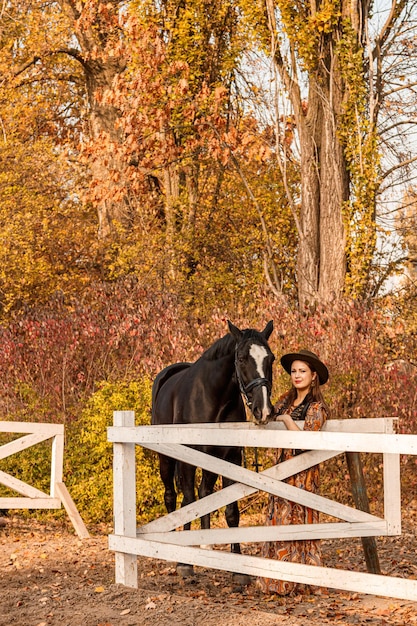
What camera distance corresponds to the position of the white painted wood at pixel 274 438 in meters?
5.48

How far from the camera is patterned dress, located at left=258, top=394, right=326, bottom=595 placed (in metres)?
6.61

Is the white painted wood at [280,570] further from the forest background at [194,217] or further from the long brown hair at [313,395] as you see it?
the forest background at [194,217]

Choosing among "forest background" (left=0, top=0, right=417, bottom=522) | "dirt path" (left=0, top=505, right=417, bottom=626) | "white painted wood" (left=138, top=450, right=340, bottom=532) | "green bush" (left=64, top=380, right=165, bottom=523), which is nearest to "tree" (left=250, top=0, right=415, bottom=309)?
"forest background" (left=0, top=0, right=417, bottom=522)

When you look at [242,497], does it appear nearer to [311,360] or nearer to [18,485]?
[311,360]

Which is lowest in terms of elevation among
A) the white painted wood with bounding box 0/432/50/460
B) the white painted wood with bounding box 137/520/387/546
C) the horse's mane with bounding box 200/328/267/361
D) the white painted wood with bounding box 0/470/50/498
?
the white painted wood with bounding box 0/470/50/498

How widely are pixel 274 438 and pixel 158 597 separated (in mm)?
1295

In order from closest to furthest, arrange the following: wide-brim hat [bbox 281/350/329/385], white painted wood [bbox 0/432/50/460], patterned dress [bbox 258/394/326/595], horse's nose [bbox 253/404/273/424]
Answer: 1. horse's nose [bbox 253/404/273/424]
2. patterned dress [bbox 258/394/326/595]
3. wide-brim hat [bbox 281/350/329/385]
4. white painted wood [bbox 0/432/50/460]

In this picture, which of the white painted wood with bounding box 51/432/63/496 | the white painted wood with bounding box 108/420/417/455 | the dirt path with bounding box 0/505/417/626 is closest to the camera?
the white painted wood with bounding box 108/420/417/455

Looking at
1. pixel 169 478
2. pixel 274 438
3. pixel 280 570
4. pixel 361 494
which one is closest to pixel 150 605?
pixel 280 570

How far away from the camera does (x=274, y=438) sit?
6.00 metres

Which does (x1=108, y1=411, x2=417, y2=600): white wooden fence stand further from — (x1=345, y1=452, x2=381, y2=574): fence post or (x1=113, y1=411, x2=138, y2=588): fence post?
(x1=345, y1=452, x2=381, y2=574): fence post

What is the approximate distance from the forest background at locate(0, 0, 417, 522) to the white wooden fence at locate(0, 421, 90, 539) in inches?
32.2

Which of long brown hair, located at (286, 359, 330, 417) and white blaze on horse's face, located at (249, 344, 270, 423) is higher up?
white blaze on horse's face, located at (249, 344, 270, 423)

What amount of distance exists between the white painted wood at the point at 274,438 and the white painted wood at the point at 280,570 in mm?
709
